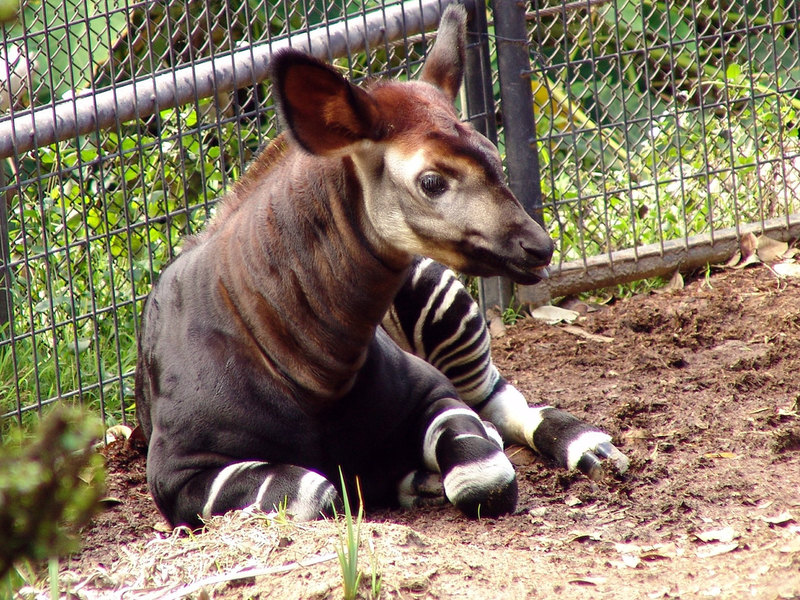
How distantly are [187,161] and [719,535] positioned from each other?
394 cm

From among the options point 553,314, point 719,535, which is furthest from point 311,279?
point 553,314

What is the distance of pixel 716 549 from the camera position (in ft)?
10.7

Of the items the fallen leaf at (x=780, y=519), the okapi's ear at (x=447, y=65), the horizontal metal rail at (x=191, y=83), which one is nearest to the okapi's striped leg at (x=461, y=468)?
the fallen leaf at (x=780, y=519)

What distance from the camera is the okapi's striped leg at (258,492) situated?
3.59 meters

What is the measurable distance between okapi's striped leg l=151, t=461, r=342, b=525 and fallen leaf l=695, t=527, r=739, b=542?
45.5 inches

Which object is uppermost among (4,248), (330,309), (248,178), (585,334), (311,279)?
(248,178)

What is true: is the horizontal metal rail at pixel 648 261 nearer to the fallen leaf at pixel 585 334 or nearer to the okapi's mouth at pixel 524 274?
the fallen leaf at pixel 585 334

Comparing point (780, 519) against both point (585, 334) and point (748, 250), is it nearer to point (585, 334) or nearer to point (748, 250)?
point (585, 334)

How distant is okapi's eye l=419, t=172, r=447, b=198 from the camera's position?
354cm

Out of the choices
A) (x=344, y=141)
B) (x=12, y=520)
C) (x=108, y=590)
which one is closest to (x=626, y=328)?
(x=344, y=141)

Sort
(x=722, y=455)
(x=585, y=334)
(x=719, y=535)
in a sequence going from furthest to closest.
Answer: (x=585, y=334) < (x=722, y=455) < (x=719, y=535)

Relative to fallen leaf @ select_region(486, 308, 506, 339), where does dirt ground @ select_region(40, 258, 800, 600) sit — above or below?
below

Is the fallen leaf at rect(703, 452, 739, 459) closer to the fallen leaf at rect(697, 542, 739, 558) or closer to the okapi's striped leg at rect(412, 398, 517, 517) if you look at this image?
the okapi's striped leg at rect(412, 398, 517, 517)

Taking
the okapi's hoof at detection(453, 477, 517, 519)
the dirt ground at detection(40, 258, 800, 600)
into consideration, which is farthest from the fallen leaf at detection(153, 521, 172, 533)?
the okapi's hoof at detection(453, 477, 517, 519)
